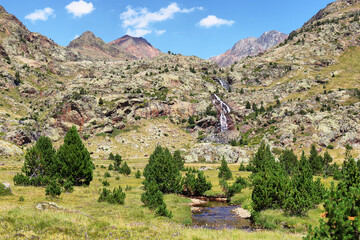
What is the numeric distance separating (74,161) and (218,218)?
2301 cm

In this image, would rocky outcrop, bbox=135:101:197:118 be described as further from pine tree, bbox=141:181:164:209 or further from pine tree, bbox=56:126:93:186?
pine tree, bbox=141:181:164:209

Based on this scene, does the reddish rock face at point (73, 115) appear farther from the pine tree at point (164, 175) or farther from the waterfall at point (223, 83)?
the waterfall at point (223, 83)

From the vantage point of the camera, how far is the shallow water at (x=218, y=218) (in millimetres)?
23686

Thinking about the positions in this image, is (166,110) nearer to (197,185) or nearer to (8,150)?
(8,150)

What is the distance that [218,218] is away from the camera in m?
27.3

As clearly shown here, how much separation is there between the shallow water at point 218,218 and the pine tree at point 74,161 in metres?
18.7

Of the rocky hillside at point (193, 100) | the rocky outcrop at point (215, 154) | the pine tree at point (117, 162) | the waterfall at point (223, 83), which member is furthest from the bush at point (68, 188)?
the waterfall at point (223, 83)

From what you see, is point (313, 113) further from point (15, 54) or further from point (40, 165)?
point (15, 54)

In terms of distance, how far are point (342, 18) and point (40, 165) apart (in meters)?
251

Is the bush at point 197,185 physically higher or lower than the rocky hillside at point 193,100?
lower

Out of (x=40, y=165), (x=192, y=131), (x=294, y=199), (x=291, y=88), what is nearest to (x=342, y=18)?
(x=291, y=88)

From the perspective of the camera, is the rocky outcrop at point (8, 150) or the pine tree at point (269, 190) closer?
the pine tree at point (269, 190)

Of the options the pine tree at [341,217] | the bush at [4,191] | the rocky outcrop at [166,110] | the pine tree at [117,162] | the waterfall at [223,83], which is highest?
the waterfall at [223,83]

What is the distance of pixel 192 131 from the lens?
388 ft
